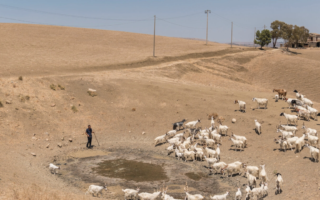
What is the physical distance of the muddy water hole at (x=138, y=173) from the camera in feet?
51.2

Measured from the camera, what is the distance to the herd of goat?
14.0m

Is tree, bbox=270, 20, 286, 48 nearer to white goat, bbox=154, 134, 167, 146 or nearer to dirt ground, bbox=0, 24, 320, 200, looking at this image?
dirt ground, bbox=0, 24, 320, 200

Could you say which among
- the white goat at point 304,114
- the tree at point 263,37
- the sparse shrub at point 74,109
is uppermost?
the tree at point 263,37

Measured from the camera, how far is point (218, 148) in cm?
1923

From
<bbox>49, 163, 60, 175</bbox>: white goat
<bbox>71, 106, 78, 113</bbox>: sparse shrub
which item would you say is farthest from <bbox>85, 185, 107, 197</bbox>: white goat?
<bbox>71, 106, 78, 113</bbox>: sparse shrub

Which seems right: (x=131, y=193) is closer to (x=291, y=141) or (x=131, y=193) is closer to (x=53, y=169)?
(x=53, y=169)

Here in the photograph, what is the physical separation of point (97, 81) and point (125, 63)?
17.4 m

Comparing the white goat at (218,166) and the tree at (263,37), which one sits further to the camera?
the tree at (263,37)

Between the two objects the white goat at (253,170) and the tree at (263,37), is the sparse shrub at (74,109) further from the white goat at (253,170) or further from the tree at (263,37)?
the tree at (263,37)

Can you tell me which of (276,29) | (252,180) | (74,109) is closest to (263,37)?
(276,29)

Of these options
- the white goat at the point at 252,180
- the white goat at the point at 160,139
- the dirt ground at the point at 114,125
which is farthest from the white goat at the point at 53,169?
the white goat at the point at 252,180

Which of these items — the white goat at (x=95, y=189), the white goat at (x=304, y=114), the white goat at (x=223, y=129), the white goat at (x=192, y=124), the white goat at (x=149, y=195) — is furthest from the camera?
the white goat at (x=304, y=114)

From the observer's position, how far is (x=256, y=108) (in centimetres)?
2853

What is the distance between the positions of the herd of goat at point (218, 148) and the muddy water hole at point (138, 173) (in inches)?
21.8
